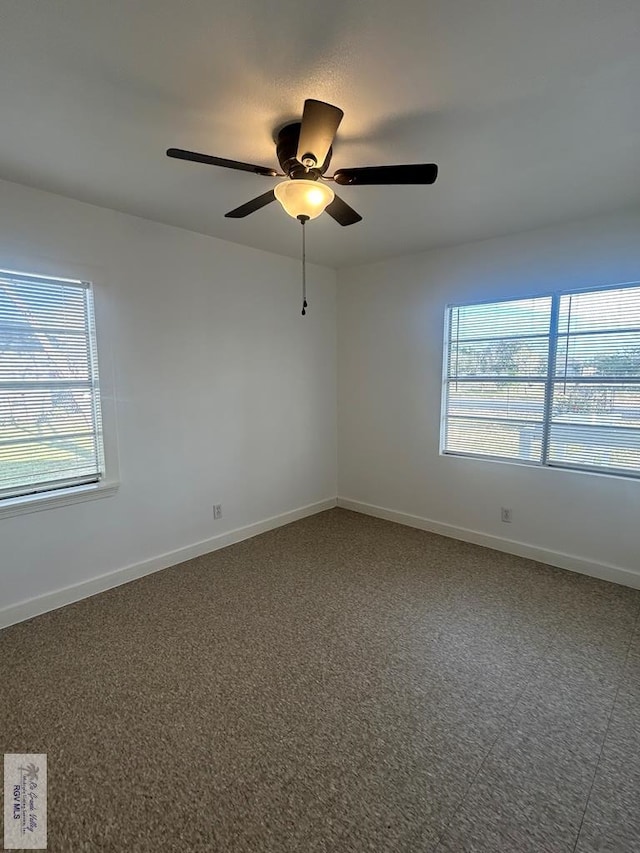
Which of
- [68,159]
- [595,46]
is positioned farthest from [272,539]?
[595,46]

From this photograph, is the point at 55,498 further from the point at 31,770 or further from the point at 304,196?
the point at 304,196

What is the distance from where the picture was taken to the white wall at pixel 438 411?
2.90 metres

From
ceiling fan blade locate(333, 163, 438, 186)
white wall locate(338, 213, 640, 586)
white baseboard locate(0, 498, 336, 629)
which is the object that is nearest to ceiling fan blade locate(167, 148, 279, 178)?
ceiling fan blade locate(333, 163, 438, 186)

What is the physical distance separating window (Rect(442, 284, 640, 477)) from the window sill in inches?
110

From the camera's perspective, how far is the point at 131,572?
9.86 ft

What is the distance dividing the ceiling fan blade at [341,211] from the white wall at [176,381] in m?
0.95

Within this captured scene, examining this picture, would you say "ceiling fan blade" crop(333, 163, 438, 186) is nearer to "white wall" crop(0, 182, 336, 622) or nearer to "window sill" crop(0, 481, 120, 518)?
"white wall" crop(0, 182, 336, 622)

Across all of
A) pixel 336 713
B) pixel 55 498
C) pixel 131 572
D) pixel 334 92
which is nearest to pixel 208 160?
pixel 334 92

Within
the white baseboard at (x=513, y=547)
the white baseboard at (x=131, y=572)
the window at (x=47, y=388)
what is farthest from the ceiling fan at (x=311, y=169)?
the white baseboard at (x=513, y=547)

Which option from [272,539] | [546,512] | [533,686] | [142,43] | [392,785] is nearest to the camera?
[142,43]

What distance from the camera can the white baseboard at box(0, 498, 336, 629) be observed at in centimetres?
252

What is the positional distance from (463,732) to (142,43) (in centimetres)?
282

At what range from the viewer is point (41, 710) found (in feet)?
6.07

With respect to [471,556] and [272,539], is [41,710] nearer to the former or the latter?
[272,539]
